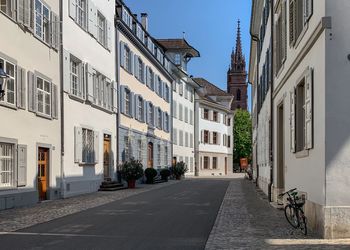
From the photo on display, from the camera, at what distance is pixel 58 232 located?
1162 cm

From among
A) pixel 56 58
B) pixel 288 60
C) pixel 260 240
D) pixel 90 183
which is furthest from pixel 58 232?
pixel 90 183

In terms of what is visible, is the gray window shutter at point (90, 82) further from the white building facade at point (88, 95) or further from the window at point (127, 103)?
the window at point (127, 103)

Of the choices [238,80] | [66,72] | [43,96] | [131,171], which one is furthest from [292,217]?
[238,80]

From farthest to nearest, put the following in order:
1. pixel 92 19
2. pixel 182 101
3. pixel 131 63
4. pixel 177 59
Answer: pixel 177 59
pixel 182 101
pixel 131 63
pixel 92 19

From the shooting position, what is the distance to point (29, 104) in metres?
19.2

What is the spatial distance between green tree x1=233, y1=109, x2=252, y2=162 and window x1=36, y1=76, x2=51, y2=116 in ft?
256

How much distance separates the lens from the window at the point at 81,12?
25291 mm

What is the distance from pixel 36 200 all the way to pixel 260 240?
11380 millimetres

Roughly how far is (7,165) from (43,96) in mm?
3987

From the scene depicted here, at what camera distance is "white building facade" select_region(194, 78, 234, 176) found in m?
71.6

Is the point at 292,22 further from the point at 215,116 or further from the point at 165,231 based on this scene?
the point at 215,116

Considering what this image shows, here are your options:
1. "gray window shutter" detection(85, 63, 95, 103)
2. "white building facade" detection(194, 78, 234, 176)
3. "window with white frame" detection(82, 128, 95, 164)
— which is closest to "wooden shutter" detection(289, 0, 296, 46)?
"gray window shutter" detection(85, 63, 95, 103)

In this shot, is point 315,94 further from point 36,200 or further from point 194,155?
point 194,155

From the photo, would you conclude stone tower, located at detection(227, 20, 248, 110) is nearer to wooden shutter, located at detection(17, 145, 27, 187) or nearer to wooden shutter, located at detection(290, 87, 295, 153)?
wooden shutter, located at detection(17, 145, 27, 187)
